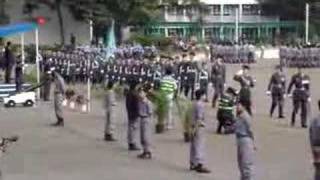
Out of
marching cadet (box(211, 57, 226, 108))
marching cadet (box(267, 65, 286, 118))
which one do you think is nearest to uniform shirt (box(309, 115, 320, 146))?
marching cadet (box(267, 65, 286, 118))

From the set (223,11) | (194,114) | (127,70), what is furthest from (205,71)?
(223,11)

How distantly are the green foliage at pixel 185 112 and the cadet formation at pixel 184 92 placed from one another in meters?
0.31

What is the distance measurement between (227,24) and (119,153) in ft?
296

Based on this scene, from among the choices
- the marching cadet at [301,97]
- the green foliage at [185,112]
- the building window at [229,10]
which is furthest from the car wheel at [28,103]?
the building window at [229,10]

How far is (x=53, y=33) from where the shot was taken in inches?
2456

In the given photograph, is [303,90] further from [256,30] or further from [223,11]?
[223,11]

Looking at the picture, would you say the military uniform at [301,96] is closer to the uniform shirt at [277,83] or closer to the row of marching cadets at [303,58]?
the uniform shirt at [277,83]

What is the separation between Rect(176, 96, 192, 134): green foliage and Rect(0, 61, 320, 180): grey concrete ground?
1.58 feet

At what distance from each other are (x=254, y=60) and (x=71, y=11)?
42.3 ft

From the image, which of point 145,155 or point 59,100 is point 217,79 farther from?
point 145,155

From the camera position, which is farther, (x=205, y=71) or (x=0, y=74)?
(x=0, y=74)

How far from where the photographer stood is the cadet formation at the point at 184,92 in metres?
15.6

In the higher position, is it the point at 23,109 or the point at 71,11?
the point at 71,11

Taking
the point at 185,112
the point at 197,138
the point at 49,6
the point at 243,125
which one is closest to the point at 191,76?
the point at 185,112
